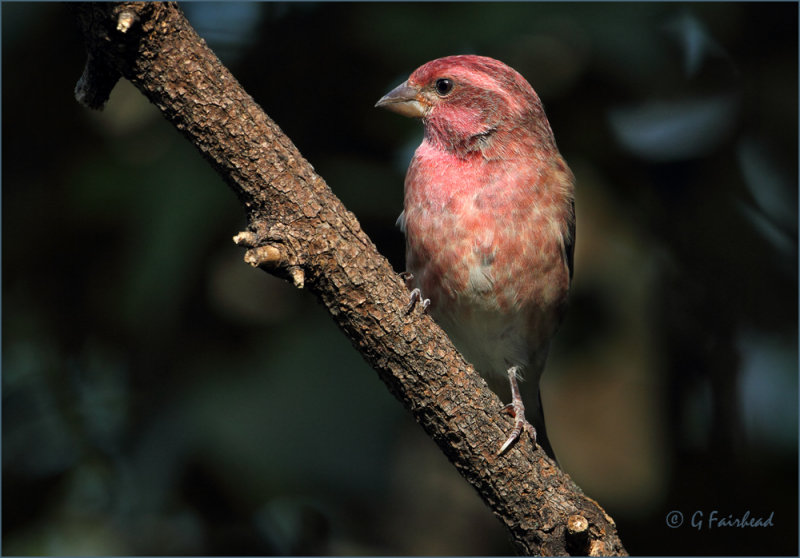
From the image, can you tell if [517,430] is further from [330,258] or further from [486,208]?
[486,208]

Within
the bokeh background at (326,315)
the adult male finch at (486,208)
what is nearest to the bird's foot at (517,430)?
the adult male finch at (486,208)

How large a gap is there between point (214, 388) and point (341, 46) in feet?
6.98

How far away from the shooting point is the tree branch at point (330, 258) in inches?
119

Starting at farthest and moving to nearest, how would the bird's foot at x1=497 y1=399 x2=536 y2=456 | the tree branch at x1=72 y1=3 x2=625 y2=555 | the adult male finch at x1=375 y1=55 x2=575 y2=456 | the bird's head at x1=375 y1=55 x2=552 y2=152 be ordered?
the bird's head at x1=375 y1=55 x2=552 y2=152
the adult male finch at x1=375 y1=55 x2=575 y2=456
the bird's foot at x1=497 y1=399 x2=536 y2=456
the tree branch at x1=72 y1=3 x2=625 y2=555

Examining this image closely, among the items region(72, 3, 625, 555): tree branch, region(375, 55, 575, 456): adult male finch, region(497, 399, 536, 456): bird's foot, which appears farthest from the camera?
region(375, 55, 575, 456): adult male finch

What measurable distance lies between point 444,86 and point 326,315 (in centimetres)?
147

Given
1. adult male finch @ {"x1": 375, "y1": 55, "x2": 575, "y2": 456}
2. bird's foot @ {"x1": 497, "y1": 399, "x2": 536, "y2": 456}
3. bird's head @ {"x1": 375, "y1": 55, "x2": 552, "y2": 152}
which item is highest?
bird's head @ {"x1": 375, "y1": 55, "x2": 552, "y2": 152}

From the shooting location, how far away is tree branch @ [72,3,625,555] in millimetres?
3033

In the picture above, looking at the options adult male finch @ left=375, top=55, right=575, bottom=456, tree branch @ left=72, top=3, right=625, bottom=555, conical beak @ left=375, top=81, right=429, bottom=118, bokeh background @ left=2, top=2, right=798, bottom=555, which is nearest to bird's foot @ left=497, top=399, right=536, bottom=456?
tree branch @ left=72, top=3, right=625, bottom=555

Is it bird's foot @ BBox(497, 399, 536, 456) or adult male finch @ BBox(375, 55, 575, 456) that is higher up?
adult male finch @ BBox(375, 55, 575, 456)

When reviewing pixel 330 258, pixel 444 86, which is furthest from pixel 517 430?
pixel 444 86

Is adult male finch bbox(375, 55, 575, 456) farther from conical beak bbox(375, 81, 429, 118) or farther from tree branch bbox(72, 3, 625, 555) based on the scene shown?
tree branch bbox(72, 3, 625, 555)

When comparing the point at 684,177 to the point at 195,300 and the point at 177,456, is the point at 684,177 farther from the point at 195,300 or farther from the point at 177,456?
the point at 177,456

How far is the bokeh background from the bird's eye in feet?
0.71
